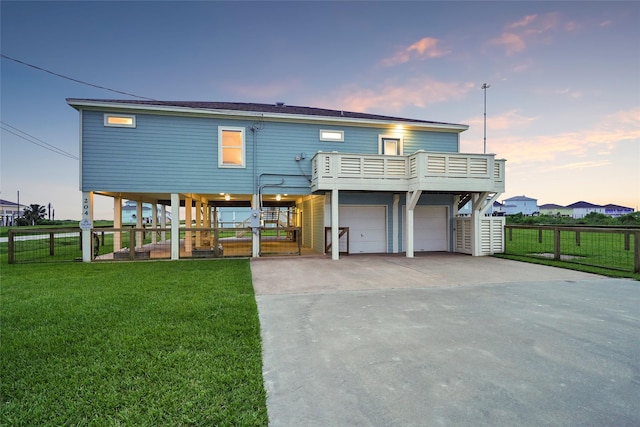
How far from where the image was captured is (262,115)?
37.0 ft

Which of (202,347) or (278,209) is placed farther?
(278,209)

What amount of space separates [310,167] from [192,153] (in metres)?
4.51

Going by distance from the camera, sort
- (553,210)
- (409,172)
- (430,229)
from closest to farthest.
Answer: (409,172) → (430,229) → (553,210)

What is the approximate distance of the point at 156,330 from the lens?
3695 millimetres

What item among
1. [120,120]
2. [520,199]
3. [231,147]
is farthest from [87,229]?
[520,199]

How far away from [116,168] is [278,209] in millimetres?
14721

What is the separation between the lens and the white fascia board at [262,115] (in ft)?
33.2

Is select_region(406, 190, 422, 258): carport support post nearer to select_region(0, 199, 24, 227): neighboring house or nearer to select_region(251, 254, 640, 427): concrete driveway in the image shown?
select_region(251, 254, 640, 427): concrete driveway

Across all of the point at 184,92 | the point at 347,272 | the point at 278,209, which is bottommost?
the point at 347,272

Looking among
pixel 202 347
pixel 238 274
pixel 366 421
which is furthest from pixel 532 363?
pixel 238 274

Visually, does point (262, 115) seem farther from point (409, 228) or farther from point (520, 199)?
point (520, 199)

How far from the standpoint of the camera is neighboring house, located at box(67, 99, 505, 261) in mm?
10500

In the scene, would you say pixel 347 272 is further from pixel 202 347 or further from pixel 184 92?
pixel 184 92

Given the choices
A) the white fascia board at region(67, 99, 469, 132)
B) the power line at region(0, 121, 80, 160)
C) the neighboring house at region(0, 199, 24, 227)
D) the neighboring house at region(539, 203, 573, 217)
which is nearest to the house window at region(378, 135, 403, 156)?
the white fascia board at region(67, 99, 469, 132)
